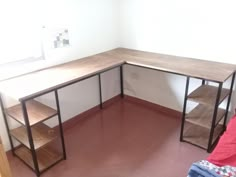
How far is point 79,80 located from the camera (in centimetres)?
215

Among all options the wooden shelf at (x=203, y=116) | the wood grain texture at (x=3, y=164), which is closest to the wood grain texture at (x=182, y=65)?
the wooden shelf at (x=203, y=116)

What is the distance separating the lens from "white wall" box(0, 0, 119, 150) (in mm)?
2330

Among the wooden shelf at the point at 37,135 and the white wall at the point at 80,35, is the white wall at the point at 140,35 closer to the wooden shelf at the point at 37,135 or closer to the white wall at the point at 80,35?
the white wall at the point at 80,35

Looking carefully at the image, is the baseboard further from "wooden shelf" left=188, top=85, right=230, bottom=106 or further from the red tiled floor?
"wooden shelf" left=188, top=85, right=230, bottom=106

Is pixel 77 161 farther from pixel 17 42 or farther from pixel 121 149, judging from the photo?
pixel 17 42

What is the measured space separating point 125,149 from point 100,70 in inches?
34.1

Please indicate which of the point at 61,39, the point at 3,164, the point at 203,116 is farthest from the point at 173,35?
the point at 3,164

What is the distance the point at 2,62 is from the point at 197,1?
6.72ft

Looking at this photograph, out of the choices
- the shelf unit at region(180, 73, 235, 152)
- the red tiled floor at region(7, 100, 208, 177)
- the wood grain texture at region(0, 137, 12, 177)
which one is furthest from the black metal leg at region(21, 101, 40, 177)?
the shelf unit at region(180, 73, 235, 152)

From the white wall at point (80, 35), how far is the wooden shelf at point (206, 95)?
1314 millimetres

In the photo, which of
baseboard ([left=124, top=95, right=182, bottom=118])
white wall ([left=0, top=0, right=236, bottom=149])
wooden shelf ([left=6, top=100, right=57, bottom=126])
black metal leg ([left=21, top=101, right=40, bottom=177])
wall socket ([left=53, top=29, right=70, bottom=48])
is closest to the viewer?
black metal leg ([left=21, top=101, right=40, bottom=177])

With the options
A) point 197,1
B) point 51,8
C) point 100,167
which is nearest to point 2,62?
point 51,8

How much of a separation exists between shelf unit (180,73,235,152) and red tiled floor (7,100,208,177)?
0.35 feet

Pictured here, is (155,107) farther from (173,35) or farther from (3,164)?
(3,164)
